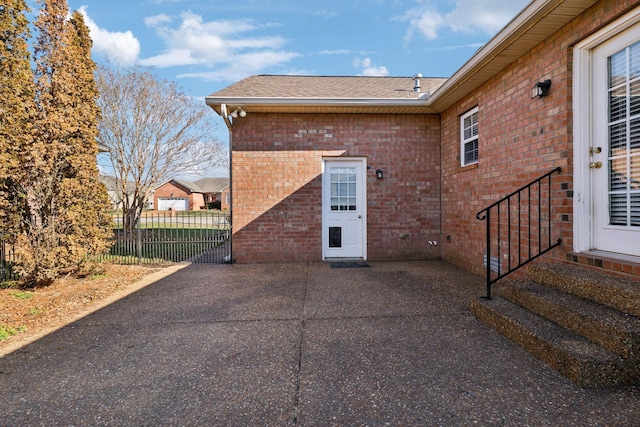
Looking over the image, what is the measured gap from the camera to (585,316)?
2.41 meters

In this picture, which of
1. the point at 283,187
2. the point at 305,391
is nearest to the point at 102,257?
the point at 283,187

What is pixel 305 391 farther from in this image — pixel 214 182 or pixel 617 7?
pixel 214 182

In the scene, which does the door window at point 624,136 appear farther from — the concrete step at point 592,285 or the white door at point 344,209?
the white door at point 344,209

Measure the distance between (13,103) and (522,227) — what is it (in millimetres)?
7011

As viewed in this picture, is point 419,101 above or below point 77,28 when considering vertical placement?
below

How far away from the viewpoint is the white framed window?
5.69 meters

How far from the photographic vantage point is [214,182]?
51188 mm

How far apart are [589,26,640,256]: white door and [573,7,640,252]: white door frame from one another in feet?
0.14

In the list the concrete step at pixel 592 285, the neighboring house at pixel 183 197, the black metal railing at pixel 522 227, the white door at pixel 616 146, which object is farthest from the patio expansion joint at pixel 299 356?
the neighboring house at pixel 183 197

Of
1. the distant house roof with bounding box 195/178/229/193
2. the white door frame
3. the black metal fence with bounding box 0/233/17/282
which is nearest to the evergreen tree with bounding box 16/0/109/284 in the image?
the black metal fence with bounding box 0/233/17/282

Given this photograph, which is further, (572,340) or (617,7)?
(617,7)

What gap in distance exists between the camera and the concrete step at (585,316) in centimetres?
212

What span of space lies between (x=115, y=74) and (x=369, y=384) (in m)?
12.0

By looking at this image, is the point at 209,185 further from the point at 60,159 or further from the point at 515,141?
the point at 515,141
